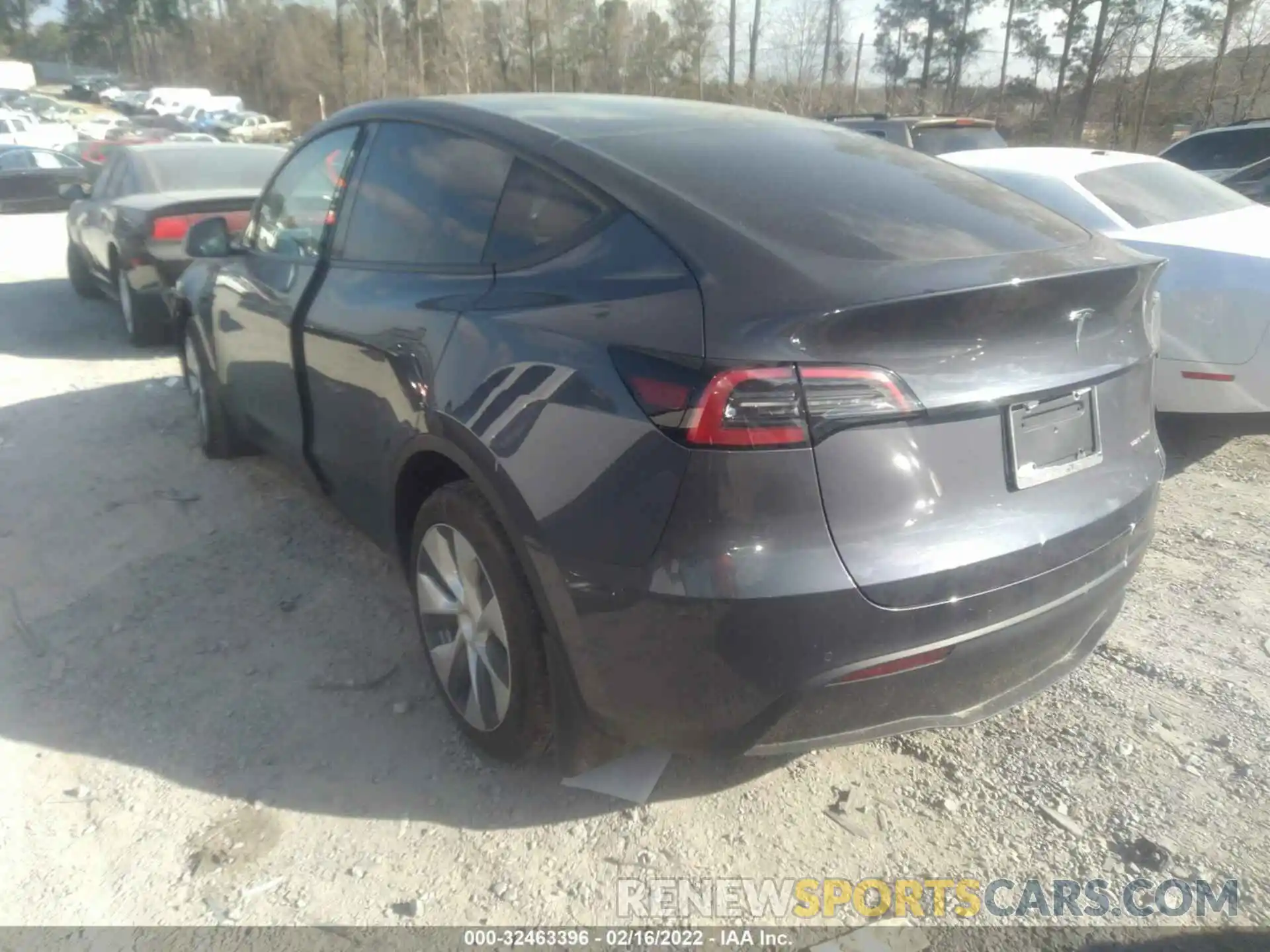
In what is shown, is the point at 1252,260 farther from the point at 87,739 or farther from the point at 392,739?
the point at 87,739

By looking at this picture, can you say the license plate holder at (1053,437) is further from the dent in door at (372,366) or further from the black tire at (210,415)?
the black tire at (210,415)

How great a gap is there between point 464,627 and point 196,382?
3.16 m

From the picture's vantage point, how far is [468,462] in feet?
8.29

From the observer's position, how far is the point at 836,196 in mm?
2545

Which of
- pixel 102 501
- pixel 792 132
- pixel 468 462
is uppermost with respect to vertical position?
pixel 792 132

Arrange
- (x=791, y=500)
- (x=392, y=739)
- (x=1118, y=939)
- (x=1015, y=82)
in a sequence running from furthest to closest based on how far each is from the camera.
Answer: (x=1015, y=82), (x=392, y=739), (x=1118, y=939), (x=791, y=500)

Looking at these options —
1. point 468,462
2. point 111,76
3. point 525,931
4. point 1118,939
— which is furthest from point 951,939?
point 111,76

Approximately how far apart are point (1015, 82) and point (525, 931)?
41.2 m

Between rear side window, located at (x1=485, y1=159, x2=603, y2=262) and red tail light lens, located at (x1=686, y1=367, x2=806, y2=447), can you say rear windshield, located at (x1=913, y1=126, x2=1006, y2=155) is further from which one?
red tail light lens, located at (x1=686, y1=367, x2=806, y2=447)

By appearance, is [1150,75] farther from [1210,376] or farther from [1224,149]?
[1210,376]

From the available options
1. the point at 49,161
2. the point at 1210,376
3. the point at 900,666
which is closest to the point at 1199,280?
the point at 1210,376

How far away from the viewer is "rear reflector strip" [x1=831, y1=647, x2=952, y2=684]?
2125mm

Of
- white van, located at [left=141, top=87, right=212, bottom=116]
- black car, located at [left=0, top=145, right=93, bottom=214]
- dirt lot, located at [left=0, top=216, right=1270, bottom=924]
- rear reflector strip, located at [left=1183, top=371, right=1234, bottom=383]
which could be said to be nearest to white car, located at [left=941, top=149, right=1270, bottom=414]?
rear reflector strip, located at [left=1183, top=371, right=1234, bottom=383]

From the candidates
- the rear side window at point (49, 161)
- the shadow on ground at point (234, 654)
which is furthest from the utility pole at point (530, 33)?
the shadow on ground at point (234, 654)
